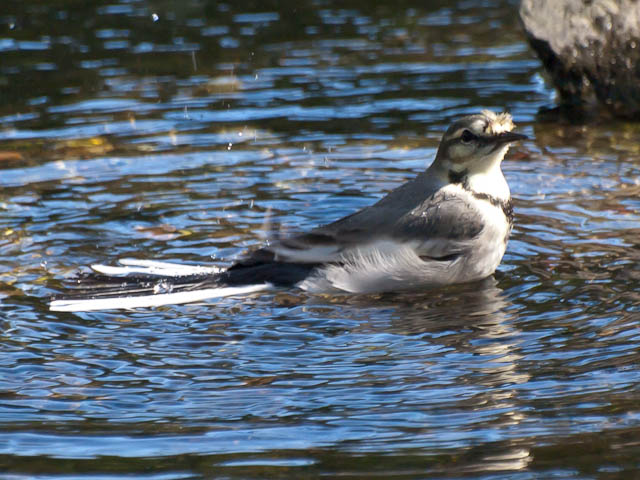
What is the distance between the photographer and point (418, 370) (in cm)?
517

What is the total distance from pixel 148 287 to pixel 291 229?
136cm

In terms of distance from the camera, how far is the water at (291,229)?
4418 mm

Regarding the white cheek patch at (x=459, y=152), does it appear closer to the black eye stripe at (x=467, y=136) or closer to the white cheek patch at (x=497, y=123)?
the black eye stripe at (x=467, y=136)

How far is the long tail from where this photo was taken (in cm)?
624

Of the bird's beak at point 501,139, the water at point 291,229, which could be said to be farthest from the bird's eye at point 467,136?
the water at point 291,229

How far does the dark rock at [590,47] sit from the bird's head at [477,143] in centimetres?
398

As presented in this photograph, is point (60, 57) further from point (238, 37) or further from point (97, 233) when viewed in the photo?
point (97, 233)

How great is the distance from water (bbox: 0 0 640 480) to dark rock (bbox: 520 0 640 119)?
0.46 metres

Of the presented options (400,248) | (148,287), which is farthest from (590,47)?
(148,287)

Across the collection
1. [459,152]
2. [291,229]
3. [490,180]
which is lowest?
[291,229]

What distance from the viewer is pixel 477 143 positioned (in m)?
6.53

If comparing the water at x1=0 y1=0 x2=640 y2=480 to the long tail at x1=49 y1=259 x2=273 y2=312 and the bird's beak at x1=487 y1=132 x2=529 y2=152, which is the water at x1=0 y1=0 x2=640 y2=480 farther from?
the bird's beak at x1=487 y1=132 x2=529 y2=152

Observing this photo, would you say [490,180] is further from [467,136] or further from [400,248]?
[400,248]

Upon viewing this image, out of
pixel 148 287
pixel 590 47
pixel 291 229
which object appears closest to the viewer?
pixel 148 287
